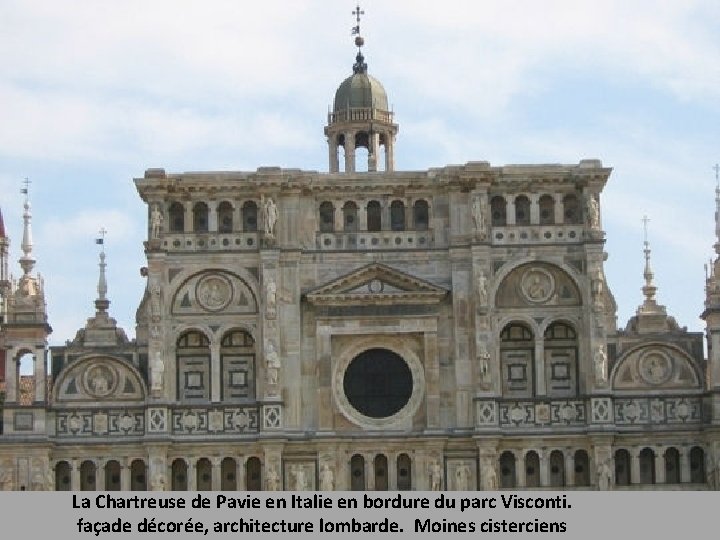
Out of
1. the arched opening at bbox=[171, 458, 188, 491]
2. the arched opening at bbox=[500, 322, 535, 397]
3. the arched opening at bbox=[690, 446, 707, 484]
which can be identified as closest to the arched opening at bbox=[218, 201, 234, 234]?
the arched opening at bbox=[171, 458, 188, 491]

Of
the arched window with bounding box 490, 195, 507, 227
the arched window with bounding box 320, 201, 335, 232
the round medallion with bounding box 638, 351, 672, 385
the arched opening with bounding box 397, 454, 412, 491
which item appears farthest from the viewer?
the arched window with bounding box 320, 201, 335, 232

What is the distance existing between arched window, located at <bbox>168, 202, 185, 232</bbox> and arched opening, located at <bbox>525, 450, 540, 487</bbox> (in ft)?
39.0

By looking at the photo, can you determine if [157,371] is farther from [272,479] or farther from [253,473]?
[272,479]

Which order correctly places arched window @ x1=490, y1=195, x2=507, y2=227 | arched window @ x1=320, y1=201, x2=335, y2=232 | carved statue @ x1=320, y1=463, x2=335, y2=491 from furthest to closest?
arched window @ x1=320, y1=201, x2=335, y2=232 → arched window @ x1=490, y1=195, x2=507, y2=227 → carved statue @ x1=320, y1=463, x2=335, y2=491

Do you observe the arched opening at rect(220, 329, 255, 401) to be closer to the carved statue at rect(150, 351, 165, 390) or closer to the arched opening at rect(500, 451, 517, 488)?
the carved statue at rect(150, 351, 165, 390)

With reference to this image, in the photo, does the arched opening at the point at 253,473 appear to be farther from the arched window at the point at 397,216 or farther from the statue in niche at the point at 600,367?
the statue in niche at the point at 600,367

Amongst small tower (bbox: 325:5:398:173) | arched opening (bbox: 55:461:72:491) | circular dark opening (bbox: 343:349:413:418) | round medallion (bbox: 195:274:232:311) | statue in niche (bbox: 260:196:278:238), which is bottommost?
Result: arched opening (bbox: 55:461:72:491)

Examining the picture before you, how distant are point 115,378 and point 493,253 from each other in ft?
37.3

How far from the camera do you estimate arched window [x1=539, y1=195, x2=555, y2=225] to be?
7669cm

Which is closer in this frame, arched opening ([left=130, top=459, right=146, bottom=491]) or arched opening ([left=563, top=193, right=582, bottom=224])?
arched opening ([left=130, top=459, right=146, bottom=491])

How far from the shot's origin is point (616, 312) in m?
76.9

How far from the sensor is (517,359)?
7619 cm
